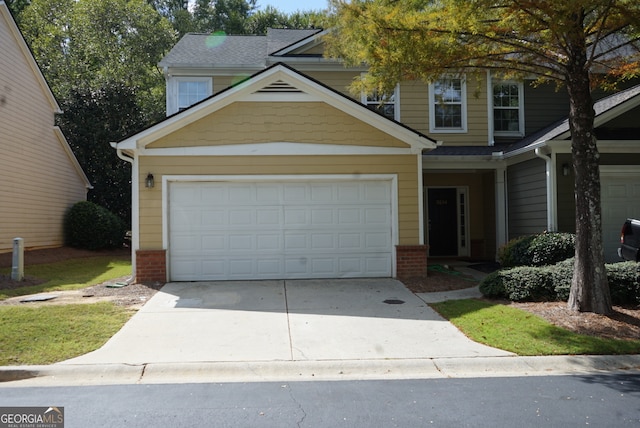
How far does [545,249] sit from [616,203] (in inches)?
Answer: 113

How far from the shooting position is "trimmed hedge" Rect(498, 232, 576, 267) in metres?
10.7

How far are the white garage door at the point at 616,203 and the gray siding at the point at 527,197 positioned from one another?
1.35 meters

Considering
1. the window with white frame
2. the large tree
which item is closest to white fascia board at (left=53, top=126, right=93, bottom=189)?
the window with white frame

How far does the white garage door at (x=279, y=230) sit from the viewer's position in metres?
11.2

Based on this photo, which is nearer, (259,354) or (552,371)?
(552,371)

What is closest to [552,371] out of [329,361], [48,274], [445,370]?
[445,370]

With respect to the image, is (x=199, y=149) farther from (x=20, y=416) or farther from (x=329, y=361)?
(x=20, y=416)

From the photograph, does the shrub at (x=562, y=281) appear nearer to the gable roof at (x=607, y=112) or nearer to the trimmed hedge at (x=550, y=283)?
the trimmed hedge at (x=550, y=283)

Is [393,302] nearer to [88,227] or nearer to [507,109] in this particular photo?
[507,109]

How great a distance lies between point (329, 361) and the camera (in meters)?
6.15

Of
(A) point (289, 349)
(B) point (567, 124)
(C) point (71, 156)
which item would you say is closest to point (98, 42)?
(C) point (71, 156)

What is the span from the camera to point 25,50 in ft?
56.8

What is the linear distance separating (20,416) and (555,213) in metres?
11.1

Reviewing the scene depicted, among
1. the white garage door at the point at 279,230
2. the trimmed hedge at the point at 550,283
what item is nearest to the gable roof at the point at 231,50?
the white garage door at the point at 279,230
